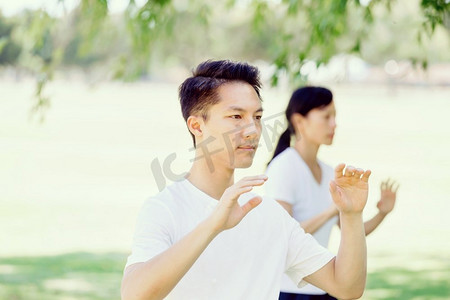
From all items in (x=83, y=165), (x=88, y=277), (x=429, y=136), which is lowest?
(x=88, y=277)

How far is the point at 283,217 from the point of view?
2537 mm

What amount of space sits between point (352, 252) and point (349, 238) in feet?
0.14

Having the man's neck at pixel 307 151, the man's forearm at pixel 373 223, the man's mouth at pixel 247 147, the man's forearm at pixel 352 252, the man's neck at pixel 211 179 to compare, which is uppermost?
the man's neck at pixel 307 151

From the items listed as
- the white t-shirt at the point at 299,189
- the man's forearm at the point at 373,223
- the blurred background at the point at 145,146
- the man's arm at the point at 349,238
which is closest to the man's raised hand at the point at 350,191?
the man's arm at the point at 349,238

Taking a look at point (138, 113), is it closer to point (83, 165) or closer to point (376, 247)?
point (83, 165)

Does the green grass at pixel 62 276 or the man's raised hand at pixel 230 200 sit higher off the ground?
the green grass at pixel 62 276

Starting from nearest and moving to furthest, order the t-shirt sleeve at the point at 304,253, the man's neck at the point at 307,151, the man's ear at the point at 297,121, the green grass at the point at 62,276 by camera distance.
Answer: the t-shirt sleeve at the point at 304,253
the man's neck at the point at 307,151
the man's ear at the point at 297,121
the green grass at the point at 62,276

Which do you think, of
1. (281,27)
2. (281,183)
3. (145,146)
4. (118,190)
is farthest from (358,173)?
(145,146)

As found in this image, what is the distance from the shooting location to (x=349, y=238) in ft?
8.02

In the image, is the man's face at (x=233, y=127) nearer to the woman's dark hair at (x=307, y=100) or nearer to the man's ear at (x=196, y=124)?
the man's ear at (x=196, y=124)

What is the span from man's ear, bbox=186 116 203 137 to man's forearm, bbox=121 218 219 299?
494 mm

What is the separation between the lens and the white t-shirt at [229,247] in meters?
2.31

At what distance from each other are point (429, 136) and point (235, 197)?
2999 cm

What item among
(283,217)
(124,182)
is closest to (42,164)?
(124,182)
